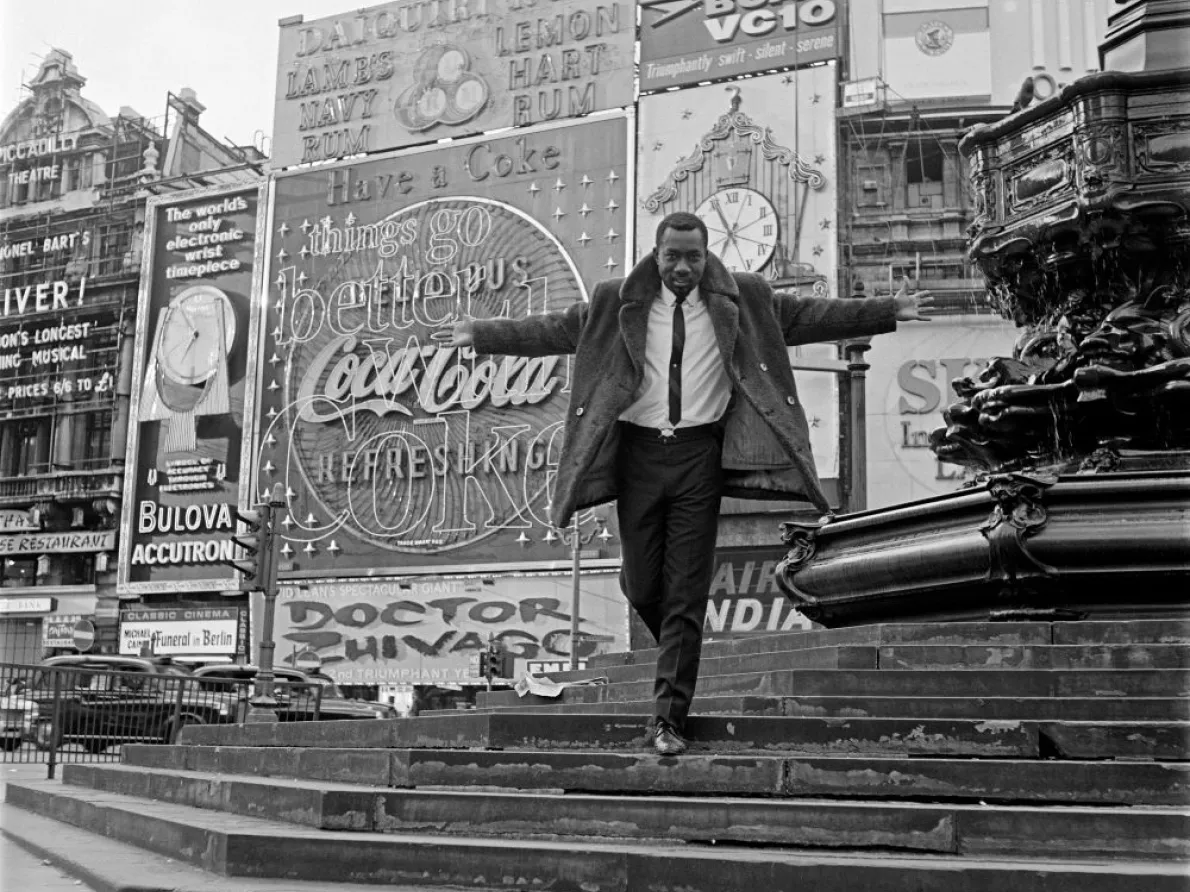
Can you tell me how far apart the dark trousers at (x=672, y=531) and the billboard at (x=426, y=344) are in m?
29.1

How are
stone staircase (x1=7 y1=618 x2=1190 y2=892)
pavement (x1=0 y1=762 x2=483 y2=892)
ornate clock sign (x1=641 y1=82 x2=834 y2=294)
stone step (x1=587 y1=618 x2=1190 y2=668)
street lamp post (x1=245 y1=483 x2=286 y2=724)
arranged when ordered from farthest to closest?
ornate clock sign (x1=641 y1=82 x2=834 y2=294) < street lamp post (x1=245 y1=483 x2=286 y2=724) < stone step (x1=587 y1=618 x2=1190 y2=668) < pavement (x1=0 y1=762 x2=483 y2=892) < stone staircase (x1=7 y1=618 x2=1190 y2=892)

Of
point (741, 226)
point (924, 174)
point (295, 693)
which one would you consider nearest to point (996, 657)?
point (295, 693)

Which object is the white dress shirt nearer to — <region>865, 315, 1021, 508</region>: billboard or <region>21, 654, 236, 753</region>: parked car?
<region>21, 654, 236, 753</region>: parked car

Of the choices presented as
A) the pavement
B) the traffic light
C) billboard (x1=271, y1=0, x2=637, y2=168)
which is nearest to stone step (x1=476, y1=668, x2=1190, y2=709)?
the pavement

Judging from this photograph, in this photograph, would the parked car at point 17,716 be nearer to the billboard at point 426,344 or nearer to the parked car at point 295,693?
the parked car at point 295,693

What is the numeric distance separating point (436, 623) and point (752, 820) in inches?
1272

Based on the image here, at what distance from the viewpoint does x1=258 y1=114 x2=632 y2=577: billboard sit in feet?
117

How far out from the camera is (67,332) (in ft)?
144

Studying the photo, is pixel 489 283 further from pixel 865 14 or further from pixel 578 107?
pixel 865 14

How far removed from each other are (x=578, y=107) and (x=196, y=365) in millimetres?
13200

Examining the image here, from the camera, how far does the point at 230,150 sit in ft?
163

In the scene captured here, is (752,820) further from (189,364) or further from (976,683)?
(189,364)

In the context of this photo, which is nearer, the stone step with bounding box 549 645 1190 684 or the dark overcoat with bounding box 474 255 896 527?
the dark overcoat with bounding box 474 255 896 527

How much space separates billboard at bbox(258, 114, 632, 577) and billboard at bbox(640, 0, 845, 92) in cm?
209
